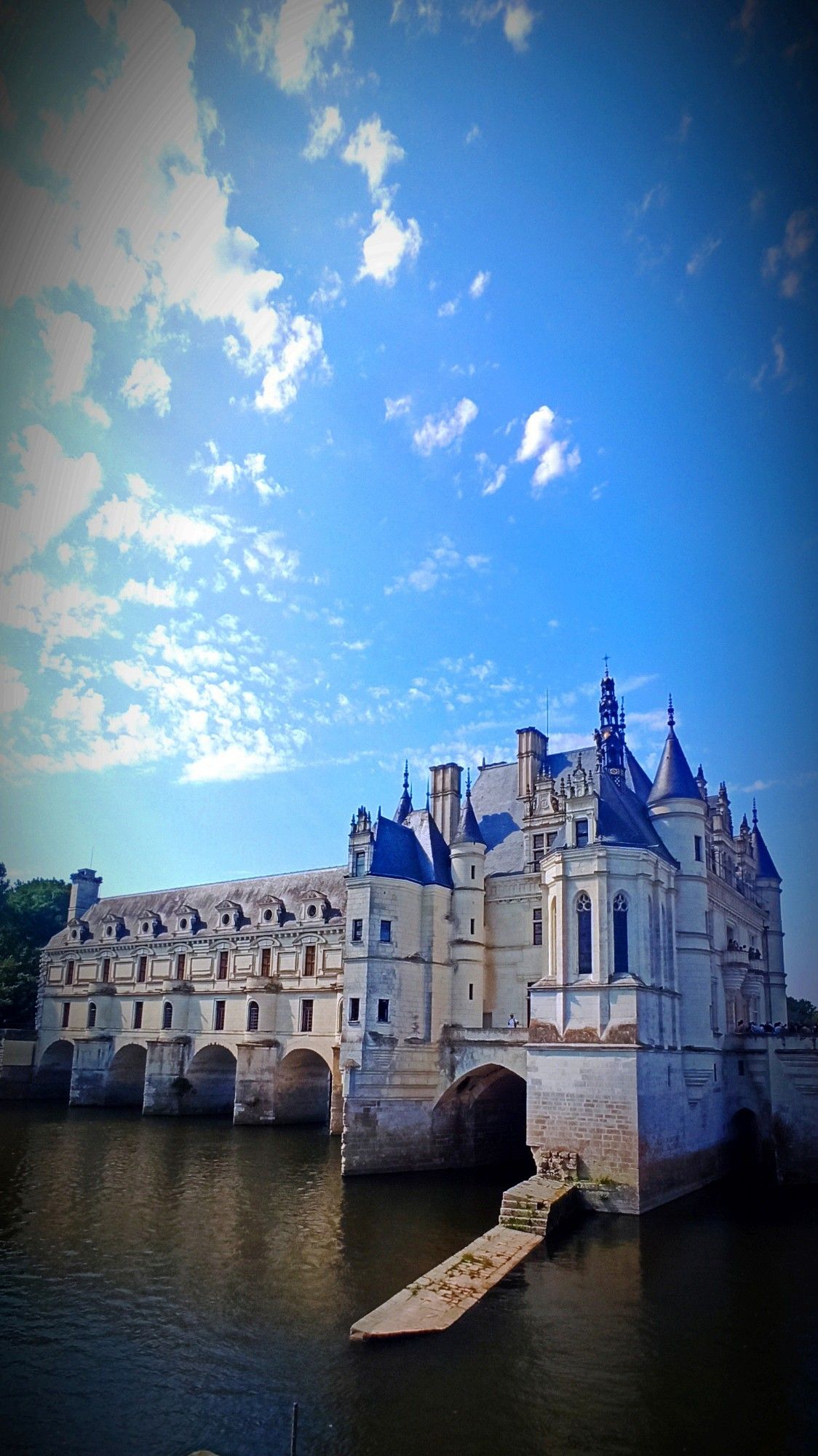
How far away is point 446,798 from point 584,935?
12.2 metres

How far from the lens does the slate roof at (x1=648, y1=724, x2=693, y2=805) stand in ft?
105

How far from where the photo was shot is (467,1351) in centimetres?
1500

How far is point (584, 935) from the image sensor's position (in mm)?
28516

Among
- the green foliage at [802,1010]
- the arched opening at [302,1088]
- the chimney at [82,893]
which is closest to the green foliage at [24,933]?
the chimney at [82,893]

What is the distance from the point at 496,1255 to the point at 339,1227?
5.67 m

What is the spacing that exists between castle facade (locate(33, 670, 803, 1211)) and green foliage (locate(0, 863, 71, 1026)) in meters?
13.8

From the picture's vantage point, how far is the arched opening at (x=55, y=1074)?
5762cm

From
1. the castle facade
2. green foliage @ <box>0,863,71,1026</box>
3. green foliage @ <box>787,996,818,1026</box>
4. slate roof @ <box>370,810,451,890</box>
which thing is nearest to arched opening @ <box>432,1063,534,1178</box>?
the castle facade

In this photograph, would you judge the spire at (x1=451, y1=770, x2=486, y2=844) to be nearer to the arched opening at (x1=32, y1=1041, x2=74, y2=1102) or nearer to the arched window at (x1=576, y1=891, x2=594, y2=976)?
the arched window at (x1=576, y1=891, x2=594, y2=976)

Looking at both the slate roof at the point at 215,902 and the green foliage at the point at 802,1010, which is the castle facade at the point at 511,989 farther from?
the green foliage at the point at 802,1010

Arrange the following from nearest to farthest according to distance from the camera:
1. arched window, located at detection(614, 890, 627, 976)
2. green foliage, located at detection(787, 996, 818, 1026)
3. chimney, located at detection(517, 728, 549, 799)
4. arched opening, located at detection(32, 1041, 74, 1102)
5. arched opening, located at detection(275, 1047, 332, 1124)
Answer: arched window, located at detection(614, 890, 627, 976), chimney, located at detection(517, 728, 549, 799), arched opening, located at detection(275, 1047, 332, 1124), arched opening, located at detection(32, 1041, 74, 1102), green foliage, located at detection(787, 996, 818, 1026)

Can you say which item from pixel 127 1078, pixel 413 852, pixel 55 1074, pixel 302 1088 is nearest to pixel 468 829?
pixel 413 852

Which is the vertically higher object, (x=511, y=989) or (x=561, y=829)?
(x=561, y=829)

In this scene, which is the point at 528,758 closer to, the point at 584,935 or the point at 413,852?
the point at 413,852
